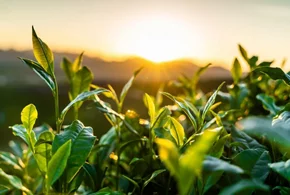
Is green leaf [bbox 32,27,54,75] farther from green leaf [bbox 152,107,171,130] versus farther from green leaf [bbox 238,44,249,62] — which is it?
green leaf [bbox 238,44,249,62]

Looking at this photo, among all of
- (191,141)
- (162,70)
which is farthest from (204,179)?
(162,70)

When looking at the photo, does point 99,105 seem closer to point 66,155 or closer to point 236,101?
point 66,155

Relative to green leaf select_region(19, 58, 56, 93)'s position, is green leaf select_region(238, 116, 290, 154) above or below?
below

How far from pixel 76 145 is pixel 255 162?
243 millimetres

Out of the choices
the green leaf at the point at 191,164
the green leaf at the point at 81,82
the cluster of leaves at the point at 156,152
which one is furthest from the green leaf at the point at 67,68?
the green leaf at the point at 191,164

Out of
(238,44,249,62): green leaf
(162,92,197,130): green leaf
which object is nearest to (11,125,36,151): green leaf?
(162,92,197,130): green leaf

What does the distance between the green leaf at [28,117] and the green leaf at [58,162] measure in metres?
0.14

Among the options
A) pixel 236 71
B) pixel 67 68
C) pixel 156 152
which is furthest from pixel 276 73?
pixel 236 71

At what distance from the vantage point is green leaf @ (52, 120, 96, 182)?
0.67 meters

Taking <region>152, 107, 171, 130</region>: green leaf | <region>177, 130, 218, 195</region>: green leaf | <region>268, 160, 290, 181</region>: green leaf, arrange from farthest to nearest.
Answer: <region>152, 107, 171, 130</region>: green leaf
<region>268, 160, 290, 181</region>: green leaf
<region>177, 130, 218, 195</region>: green leaf

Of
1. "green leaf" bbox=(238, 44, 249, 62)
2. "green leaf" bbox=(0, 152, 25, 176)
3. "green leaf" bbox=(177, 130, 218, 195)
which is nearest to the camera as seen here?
"green leaf" bbox=(177, 130, 218, 195)

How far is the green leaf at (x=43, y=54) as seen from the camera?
754mm

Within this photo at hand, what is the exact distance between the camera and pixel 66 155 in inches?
24.9

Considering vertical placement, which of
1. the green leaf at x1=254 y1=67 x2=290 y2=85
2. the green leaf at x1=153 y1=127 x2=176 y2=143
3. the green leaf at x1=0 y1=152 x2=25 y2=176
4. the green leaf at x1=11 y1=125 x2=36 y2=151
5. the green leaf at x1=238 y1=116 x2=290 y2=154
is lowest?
the green leaf at x1=0 y1=152 x2=25 y2=176
